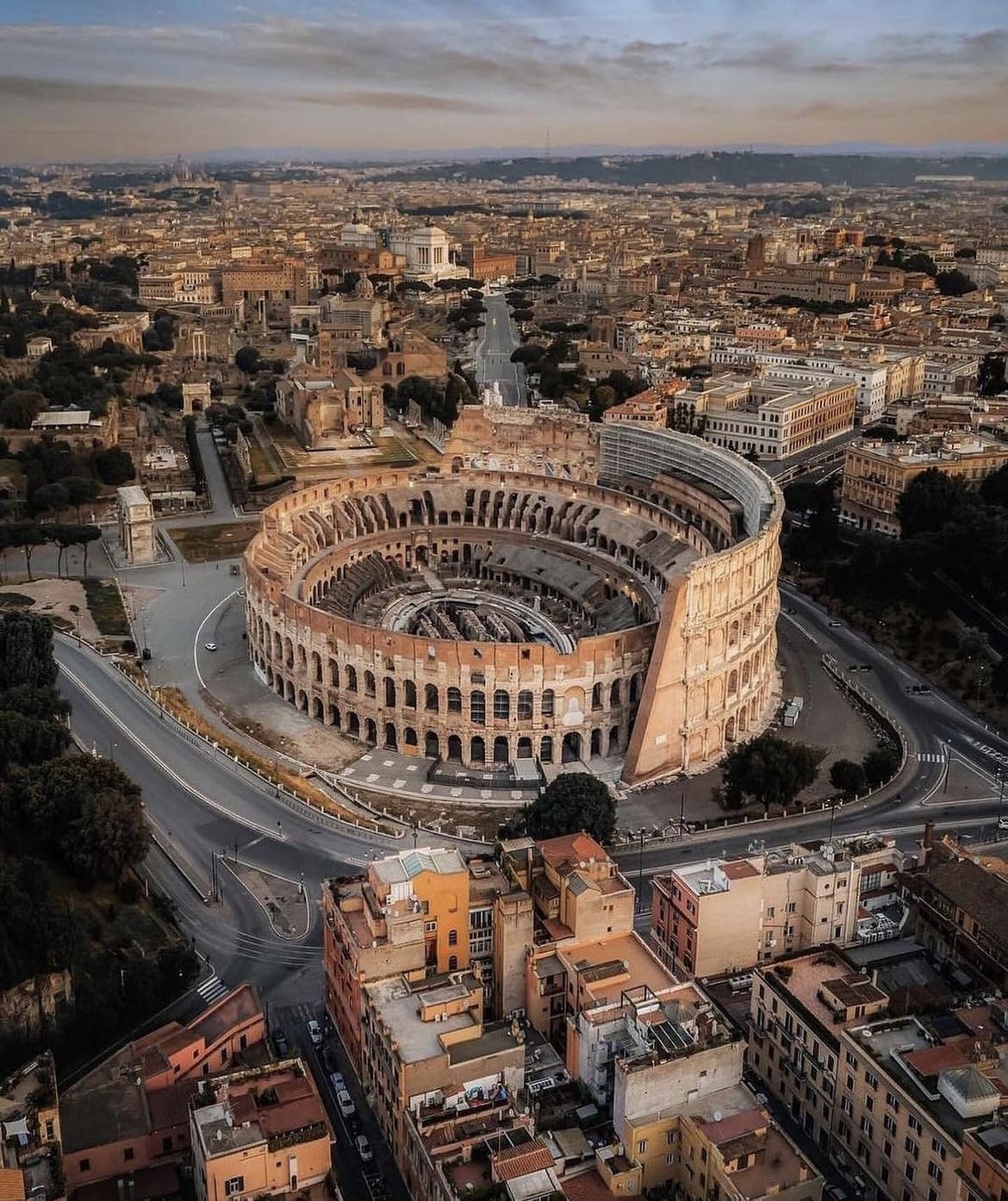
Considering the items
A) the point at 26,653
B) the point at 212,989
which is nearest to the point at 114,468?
the point at 26,653

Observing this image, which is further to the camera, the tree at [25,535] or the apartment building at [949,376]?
the apartment building at [949,376]

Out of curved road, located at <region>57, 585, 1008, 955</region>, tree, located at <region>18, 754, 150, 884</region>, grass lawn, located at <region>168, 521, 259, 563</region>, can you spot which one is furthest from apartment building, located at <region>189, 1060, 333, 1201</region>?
grass lawn, located at <region>168, 521, 259, 563</region>

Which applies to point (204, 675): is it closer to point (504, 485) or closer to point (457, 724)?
point (457, 724)

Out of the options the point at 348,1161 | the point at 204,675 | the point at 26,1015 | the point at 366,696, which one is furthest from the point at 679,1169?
the point at 204,675

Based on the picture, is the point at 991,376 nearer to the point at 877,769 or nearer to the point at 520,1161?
the point at 877,769

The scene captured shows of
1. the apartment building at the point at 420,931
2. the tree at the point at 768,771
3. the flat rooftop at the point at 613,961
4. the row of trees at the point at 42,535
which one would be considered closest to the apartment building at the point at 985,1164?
the flat rooftop at the point at 613,961

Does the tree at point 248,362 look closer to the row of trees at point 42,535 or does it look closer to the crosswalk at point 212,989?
the row of trees at point 42,535
